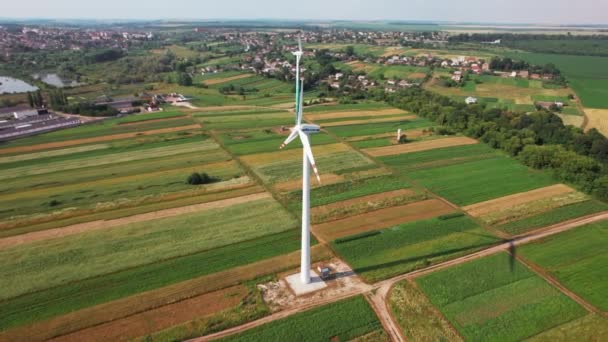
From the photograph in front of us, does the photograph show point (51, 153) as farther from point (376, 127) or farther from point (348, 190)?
point (376, 127)

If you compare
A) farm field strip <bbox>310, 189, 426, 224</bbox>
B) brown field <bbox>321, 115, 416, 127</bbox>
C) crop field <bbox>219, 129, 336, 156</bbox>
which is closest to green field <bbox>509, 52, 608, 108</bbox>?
brown field <bbox>321, 115, 416, 127</bbox>

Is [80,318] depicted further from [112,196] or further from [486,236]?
[486,236]

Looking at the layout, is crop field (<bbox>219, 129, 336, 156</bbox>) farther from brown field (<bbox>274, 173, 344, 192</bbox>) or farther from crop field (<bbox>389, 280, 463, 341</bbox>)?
crop field (<bbox>389, 280, 463, 341</bbox>)

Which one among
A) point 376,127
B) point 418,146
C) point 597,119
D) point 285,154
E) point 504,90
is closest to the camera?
point 285,154

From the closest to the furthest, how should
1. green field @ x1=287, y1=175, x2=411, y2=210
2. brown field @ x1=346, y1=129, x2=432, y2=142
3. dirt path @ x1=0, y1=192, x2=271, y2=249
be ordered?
dirt path @ x1=0, y1=192, x2=271, y2=249
green field @ x1=287, y1=175, x2=411, y2=210
brown field @ x1=346, y1=129, x2=432, y2=142

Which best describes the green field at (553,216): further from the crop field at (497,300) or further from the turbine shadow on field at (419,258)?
the crop field at (497,300)

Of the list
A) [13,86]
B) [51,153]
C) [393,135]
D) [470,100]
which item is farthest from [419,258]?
[13,86]

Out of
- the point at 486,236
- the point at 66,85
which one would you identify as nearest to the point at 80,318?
the point at 486,236
